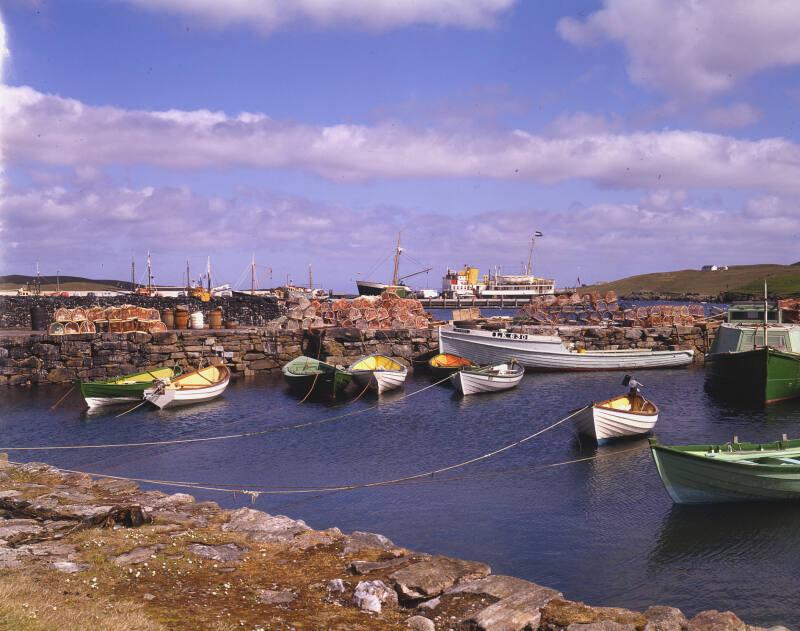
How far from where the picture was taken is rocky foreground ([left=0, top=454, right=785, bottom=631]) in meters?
10.1

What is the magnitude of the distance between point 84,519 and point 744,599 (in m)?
13.3

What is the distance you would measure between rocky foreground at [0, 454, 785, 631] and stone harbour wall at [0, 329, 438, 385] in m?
31.6

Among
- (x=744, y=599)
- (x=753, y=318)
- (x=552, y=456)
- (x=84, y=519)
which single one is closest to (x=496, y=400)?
(x=552, y=456)

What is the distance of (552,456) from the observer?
26.1 m

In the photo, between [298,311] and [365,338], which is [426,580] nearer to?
[365,338]

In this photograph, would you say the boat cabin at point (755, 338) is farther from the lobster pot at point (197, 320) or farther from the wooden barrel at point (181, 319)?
the wooden barrel at point (181, 319)

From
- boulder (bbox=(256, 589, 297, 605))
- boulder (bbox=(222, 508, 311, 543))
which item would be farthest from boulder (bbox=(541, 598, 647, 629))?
boulder (bbox=(222, 508, 311, 543))

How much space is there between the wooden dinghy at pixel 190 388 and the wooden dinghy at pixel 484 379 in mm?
13109

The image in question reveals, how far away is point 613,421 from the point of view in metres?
27.6

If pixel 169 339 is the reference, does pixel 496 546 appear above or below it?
below

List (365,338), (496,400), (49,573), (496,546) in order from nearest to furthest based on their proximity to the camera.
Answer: (49,573) < (496,546) < (496,400) < (365,338)

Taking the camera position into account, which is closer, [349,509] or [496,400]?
[349,509]

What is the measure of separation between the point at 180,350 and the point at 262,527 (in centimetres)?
3389

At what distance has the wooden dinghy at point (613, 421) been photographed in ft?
89.9
